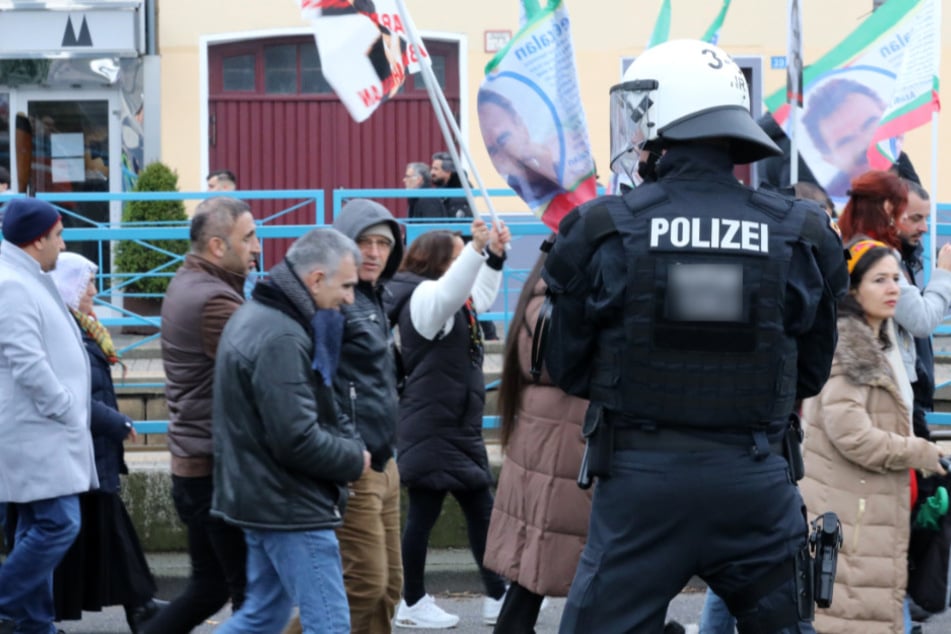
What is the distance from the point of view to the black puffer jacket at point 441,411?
22.1ft

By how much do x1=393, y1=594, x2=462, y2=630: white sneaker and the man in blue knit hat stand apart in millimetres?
1556

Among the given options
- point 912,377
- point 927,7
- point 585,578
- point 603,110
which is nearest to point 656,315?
point 585,578

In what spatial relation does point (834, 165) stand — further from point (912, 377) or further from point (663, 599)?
point (663, 599)

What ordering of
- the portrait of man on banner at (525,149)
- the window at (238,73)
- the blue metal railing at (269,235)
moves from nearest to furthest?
the portrait of man on banner at (525,149), the blue metal railing at (269,235), the window at (238,73)

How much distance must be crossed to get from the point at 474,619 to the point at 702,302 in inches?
143

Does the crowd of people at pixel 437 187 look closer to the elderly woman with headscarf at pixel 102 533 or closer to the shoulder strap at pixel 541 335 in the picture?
the elderly woman with headscarf at pixel 102 533

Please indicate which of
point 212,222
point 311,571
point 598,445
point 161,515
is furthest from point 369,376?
point 161,515

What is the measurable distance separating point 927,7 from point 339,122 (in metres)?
9.73

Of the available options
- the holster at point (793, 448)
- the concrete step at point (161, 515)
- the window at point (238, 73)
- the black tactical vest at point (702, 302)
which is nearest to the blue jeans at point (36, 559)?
the concrete step at point (161, 515)

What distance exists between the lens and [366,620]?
17.9ft

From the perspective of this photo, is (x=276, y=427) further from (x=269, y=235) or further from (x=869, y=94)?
(x=269, y=235)

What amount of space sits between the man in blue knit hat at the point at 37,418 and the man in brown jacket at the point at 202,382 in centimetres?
52

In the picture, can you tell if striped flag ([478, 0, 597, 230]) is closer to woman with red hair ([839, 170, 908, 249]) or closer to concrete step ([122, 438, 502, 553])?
woman with red hair ([839, 170, 908, 249])

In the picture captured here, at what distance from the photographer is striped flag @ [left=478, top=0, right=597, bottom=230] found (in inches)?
218
